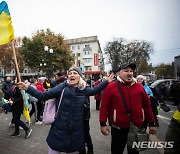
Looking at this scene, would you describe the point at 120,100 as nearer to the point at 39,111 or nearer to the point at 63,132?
the point at 63,132

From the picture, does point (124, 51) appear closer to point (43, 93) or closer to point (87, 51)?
point (87, 51)

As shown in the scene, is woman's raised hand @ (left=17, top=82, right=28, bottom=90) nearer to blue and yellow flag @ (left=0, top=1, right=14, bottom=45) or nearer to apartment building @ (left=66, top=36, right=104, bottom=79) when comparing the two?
blue and yellow flag @ (left=0, top=1, right=14, bottom=45)

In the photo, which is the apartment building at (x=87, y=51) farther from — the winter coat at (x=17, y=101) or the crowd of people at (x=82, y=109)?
the crowd of people at (x=82, y=109)

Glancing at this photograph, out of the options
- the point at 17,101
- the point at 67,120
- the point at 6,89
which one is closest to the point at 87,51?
the point at 6,89

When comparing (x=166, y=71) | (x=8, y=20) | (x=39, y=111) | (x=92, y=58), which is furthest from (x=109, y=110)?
(x=166, y=71)

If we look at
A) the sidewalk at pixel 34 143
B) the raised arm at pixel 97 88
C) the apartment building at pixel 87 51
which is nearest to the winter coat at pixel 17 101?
the sidewalk at pixel 34 143

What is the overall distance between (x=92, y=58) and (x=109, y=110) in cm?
5799

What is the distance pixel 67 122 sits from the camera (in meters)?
2.79

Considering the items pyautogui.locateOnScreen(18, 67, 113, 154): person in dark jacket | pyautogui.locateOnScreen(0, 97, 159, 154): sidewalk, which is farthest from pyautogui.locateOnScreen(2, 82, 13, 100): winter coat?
pyautogui.locateOnScreen(18, 67, 113, 154): person in dark jacket

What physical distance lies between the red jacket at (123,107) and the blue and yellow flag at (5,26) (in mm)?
2097

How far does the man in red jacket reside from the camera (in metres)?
3.02

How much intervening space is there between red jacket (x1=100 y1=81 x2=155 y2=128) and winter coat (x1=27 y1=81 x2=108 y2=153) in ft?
1.60

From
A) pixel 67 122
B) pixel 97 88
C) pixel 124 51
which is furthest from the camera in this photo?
pixel 124 51

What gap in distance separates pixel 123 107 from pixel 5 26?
2.64 metres
